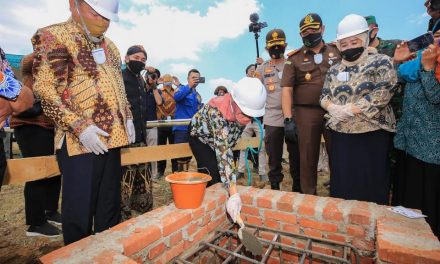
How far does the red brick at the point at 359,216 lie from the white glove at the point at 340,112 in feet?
2.58

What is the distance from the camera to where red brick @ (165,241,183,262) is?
5.86ft

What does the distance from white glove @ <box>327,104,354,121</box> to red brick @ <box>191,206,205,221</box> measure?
139 centimetres

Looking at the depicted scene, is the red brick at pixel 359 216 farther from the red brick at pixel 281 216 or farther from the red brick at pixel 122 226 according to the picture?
the red brick at pixel 122 226

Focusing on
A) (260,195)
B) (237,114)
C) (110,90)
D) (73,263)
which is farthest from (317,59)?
(73,263)

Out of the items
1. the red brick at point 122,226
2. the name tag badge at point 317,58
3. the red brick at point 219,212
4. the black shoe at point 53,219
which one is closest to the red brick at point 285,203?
the red brick at point 219,212

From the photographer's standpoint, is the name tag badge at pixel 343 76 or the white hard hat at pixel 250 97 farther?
the name tag badge at pixel 343 76

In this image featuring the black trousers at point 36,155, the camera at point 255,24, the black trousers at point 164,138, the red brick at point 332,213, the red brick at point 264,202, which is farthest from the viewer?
the camera at point 255,24

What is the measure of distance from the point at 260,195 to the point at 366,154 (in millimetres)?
989

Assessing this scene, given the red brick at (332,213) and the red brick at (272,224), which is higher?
the red brick at (332,213)

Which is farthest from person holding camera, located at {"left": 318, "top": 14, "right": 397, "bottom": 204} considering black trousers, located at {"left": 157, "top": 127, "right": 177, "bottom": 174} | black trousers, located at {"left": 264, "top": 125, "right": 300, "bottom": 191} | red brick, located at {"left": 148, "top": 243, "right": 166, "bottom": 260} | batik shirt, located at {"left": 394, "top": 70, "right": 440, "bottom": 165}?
black trousers, located at {"left": 157, "top": 127, "right": 177, "bottom": 174}

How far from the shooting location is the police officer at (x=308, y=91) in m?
2.94

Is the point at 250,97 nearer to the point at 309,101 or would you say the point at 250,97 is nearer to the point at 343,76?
the point at 343,76

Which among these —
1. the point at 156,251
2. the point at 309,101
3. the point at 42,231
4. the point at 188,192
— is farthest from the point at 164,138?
the point at 156,251

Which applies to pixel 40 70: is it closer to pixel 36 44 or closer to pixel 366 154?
pixel 36 44
